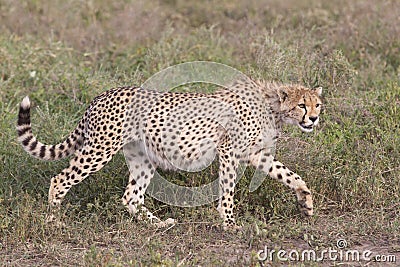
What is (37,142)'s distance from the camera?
520 centimetres

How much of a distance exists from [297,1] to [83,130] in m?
5.18

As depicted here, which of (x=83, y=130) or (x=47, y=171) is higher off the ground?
(x=83, y=130)

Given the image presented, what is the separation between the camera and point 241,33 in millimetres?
8109

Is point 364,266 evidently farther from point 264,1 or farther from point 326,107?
point 264,1

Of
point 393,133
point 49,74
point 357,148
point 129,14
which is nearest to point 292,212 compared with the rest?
point 357,148

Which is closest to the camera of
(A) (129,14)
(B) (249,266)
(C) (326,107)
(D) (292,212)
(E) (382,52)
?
(B) (249,266)

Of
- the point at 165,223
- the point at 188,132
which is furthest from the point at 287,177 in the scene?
the point at 165,223

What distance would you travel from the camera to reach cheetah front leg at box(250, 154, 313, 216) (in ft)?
17.0

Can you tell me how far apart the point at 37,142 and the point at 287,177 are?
1768 mm

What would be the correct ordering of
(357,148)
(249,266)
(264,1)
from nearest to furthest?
(249,266) → (357,148) → (264,1)

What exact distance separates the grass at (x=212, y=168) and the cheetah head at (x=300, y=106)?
0.49 metres

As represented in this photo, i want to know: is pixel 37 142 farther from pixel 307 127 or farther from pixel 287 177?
pixel 307 127

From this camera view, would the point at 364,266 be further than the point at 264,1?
No

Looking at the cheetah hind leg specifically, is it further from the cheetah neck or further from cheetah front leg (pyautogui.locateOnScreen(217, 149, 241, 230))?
the cheetah neck
